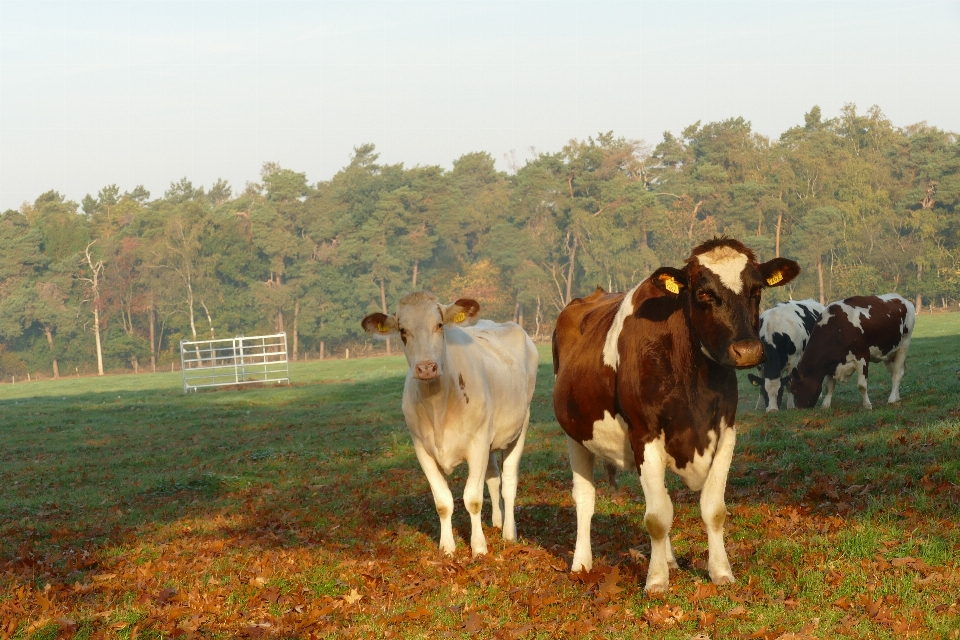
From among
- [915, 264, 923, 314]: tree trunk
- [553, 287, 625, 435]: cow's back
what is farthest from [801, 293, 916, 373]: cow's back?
[915, 264, 923, 314]: tree trunk

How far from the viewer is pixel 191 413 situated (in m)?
28.9

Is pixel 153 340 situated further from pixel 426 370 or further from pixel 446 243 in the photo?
pixel 426 370

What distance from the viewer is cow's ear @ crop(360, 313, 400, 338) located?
9555 millimetres

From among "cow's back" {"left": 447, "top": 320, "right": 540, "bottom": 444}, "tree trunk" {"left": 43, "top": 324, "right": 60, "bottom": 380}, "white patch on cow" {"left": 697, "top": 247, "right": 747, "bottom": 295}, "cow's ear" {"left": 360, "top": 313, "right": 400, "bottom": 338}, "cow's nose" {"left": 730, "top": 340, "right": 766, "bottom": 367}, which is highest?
"white patch on cow" {"left": 697, "top": 247, "right": 747, "bottom": 295}

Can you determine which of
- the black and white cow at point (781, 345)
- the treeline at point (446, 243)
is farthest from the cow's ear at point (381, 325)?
the treeline at point (446, 243)

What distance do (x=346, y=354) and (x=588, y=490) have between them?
85.1 metres

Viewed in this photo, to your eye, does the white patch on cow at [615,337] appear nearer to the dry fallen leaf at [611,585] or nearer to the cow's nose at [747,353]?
the cow's nose at [747,353]

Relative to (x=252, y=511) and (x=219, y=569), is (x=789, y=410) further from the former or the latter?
(x=219, y=569)

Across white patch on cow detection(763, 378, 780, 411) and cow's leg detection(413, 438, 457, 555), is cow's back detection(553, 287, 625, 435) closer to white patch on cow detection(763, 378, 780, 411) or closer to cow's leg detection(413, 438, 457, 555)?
cow's leg detection(413, 438, 457, 555)

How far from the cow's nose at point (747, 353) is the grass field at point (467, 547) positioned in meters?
1.51

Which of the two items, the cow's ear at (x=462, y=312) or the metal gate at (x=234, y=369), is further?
the metal gate at (x=234, y=369)

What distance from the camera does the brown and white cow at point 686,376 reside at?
6.83 m

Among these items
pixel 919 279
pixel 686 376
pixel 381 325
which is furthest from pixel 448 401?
pixel 919 279

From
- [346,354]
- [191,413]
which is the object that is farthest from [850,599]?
[346,354]
